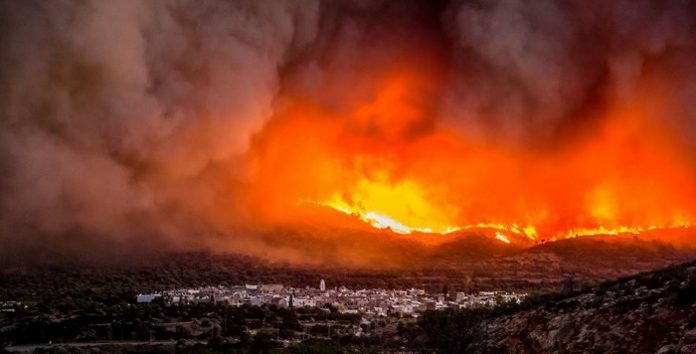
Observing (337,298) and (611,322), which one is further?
(337,298)

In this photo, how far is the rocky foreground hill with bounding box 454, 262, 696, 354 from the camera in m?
9.60

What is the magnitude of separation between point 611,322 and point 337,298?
115ft

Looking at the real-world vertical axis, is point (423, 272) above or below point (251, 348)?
above

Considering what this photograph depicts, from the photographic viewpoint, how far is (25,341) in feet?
108

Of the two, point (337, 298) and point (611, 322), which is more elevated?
point (337, 298)

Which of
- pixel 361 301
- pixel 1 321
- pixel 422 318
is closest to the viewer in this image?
pixel 422 318

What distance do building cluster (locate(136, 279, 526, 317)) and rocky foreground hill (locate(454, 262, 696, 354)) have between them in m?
23.5

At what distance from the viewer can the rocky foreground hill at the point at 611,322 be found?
9.60 meters

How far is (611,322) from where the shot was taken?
10.6 metres

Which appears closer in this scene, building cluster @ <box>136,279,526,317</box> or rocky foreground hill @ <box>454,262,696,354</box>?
rocky foreground hill @ <box>454,262,696,354</box>

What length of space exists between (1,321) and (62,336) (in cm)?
521

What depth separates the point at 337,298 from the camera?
45.2 meters

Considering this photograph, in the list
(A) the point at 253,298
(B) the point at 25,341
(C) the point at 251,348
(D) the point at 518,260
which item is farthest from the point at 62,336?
(D) the point at 518,260

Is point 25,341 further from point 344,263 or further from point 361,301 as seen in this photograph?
point 344,263
